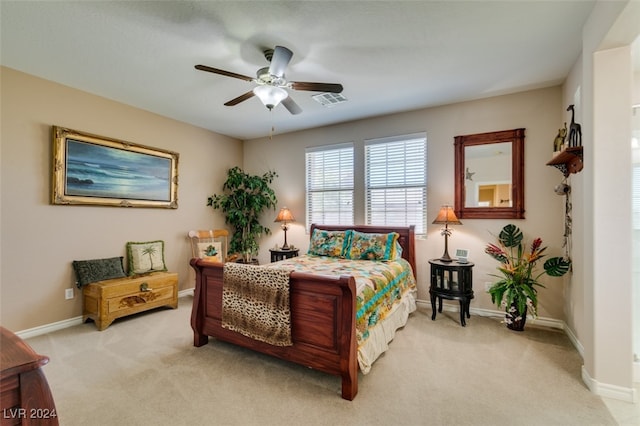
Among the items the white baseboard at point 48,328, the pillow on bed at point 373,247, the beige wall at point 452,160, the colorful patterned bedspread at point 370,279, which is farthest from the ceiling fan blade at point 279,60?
the white baseboard at point 48,328

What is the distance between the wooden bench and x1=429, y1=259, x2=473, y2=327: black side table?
3536 millimetres

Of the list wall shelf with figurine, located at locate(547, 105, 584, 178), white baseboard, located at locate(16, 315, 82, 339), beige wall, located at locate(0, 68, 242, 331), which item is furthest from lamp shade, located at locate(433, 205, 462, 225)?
white baseboard, located at locate(16, 315, 82, 339)

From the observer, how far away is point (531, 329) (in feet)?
10.4

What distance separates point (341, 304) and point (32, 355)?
5.31 feet

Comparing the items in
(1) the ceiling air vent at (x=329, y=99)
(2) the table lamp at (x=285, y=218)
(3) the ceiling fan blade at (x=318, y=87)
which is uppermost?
(1) the ceiling air vent at (x=329, y=99)

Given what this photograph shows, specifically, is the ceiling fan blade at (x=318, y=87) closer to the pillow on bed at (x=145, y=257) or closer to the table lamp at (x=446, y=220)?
the table lamp at (x=446, y=220)

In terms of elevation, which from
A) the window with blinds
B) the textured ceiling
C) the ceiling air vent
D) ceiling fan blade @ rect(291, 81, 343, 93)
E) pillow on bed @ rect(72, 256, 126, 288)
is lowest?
pillow on bed @ rect(72, 256, 126, 288)

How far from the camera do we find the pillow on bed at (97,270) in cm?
333

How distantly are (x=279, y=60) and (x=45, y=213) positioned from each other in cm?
317

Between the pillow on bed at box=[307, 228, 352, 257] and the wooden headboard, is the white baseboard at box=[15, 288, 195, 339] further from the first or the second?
the wooden headboard

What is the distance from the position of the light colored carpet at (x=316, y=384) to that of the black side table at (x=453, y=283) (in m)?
0.38

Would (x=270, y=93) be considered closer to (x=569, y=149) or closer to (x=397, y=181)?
(x=397, y=181)

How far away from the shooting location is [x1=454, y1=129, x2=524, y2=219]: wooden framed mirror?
3473 millimetres

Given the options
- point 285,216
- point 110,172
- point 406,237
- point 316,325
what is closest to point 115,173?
point 110,172
